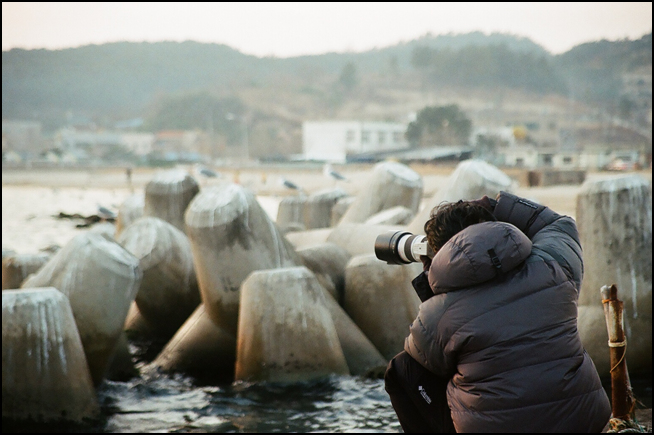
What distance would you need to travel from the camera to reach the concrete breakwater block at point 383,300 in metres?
6.65

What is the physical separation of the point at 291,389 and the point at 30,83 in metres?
88.6

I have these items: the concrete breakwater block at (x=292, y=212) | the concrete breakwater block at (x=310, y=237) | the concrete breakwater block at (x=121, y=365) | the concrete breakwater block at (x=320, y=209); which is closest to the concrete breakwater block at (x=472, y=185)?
the concrete breakwater block at (x=310, y=237)

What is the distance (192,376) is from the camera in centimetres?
675

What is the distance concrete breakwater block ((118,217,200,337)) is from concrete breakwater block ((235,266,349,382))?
195 centimetres

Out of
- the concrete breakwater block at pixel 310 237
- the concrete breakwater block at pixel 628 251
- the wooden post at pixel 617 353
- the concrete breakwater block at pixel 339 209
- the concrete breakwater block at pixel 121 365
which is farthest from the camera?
the concrete breakwater block at pixel 339 209

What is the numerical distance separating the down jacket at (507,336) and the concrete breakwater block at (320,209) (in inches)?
385

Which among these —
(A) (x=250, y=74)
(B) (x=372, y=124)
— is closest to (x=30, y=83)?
(B) (x=372, y=124)

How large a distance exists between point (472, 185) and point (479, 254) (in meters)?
5.06

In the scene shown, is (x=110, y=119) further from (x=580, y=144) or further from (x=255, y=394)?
(x=255, y=394)

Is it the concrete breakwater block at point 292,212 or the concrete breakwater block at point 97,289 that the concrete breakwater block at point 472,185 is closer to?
the concrete breakwater block at point 97,289

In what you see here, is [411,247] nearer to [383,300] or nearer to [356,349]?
[356,349]

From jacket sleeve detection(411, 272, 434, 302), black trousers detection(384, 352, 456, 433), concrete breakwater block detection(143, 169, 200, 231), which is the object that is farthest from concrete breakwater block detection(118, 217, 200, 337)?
jacket sleeve detection(411, 272, 434, 302)

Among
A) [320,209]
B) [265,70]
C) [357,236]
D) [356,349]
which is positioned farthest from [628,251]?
[265,70]

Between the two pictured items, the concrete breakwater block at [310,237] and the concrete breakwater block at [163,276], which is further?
the concrete breakwater block at [310,237]
